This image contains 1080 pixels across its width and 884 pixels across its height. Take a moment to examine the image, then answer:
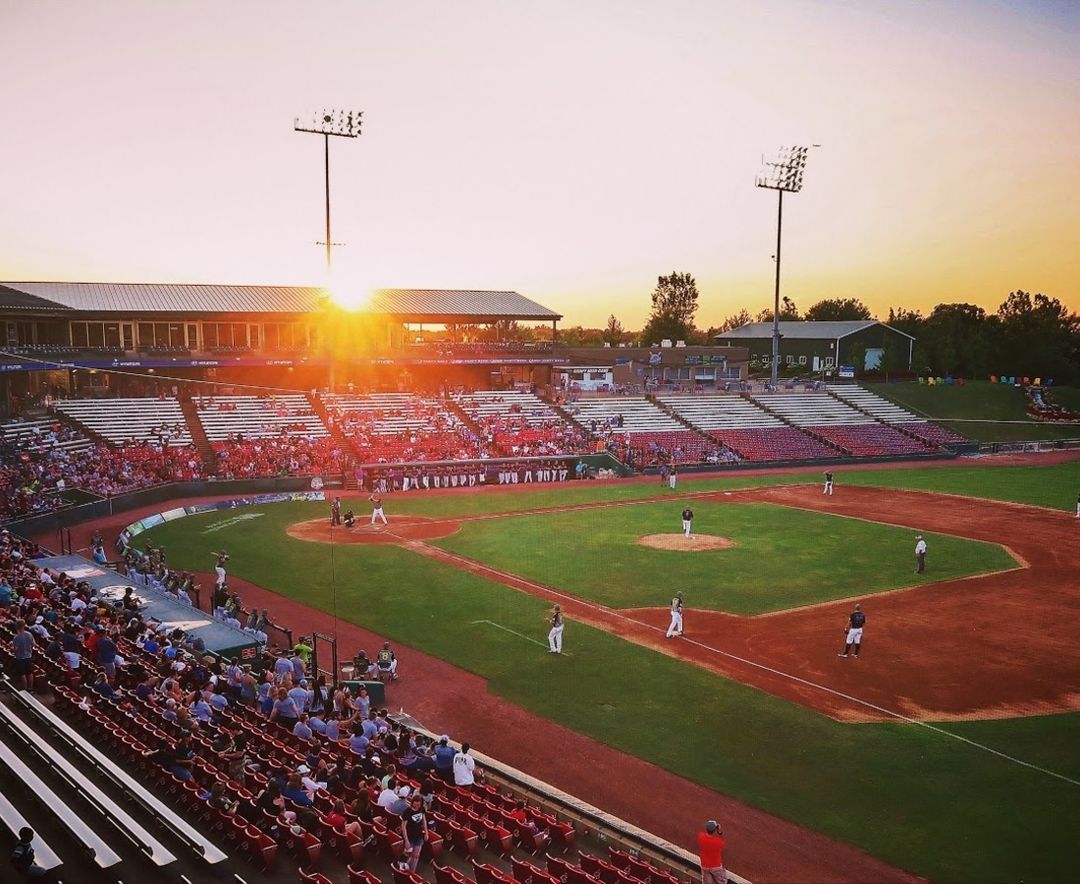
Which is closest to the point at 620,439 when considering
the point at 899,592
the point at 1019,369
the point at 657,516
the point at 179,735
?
the point at 657,516

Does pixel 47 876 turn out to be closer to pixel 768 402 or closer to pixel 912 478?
pixel 912 478

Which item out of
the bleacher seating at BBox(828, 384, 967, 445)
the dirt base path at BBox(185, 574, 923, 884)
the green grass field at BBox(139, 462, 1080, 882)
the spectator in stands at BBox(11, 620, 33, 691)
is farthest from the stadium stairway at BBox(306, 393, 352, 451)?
the bleacher seating at BBox(828, 384, 967, 445)

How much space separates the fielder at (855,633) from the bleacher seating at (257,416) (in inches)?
1429

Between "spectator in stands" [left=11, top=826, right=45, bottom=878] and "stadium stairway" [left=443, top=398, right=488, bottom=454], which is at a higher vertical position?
"stadium stairway" [left=443, top=398, right=488, bottom=454]

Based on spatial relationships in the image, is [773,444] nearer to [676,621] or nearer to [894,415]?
[894,415]

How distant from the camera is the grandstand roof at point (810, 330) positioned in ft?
299

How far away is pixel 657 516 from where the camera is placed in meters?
38.9

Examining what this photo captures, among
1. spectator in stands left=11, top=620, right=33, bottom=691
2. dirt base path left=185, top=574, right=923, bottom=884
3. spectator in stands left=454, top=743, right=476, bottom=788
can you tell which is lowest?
dirt base path left=185, top=574, right=923, bottom=884

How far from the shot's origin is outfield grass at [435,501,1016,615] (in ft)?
85.8

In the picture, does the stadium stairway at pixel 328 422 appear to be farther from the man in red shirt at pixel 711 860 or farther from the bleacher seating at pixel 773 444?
the man in red shirt at pixel 711 860

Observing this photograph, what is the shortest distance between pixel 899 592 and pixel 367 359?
42.3 meters

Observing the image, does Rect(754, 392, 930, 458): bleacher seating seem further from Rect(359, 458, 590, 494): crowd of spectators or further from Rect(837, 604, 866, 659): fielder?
Rect(837, 604, 866, 659): fielder

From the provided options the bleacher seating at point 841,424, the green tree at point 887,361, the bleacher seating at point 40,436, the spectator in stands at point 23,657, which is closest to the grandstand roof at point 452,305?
the bleacher seating at point 841,424

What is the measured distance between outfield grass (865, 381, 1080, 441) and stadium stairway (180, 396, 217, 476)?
188 feet
